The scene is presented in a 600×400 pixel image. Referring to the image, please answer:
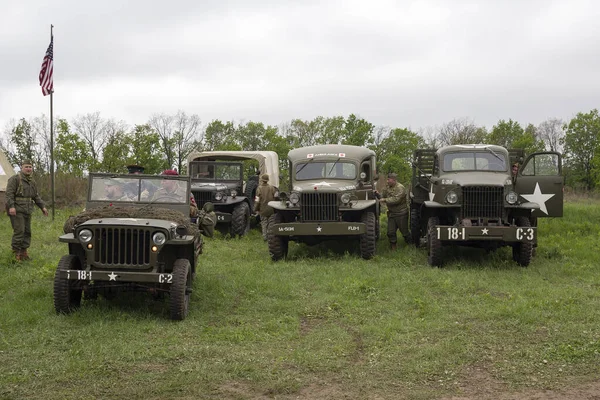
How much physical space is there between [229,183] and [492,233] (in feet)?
25.9

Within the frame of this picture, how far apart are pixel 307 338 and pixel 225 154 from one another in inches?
444

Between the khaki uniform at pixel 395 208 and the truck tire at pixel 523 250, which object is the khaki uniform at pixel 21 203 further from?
the truck tire at pixel 523 250

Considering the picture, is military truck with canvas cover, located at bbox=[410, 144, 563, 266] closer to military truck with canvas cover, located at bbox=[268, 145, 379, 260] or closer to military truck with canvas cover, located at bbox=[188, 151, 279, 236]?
military truck with canvas cover, located at bbox=[268, 145, 379, 260]

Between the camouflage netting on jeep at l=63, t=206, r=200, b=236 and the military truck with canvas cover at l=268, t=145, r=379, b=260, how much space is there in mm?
3929

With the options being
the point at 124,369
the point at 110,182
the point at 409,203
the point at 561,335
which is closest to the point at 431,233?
the point at 409,203

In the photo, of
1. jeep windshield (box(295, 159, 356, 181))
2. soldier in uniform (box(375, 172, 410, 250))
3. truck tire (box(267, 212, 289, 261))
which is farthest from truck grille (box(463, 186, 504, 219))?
truck tire (box(267, 212, 289, 261))

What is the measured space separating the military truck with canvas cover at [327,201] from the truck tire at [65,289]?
477 centimetres

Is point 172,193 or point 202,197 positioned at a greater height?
point 172,193

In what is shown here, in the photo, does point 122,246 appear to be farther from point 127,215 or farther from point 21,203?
point 21,203

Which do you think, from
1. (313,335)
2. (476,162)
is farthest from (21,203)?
(476,162)

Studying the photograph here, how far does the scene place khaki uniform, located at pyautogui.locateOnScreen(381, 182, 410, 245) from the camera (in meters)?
13.3

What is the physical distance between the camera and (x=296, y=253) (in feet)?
42.1

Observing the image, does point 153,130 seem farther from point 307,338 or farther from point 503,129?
point 307,338

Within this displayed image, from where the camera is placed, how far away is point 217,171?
16969 mm
